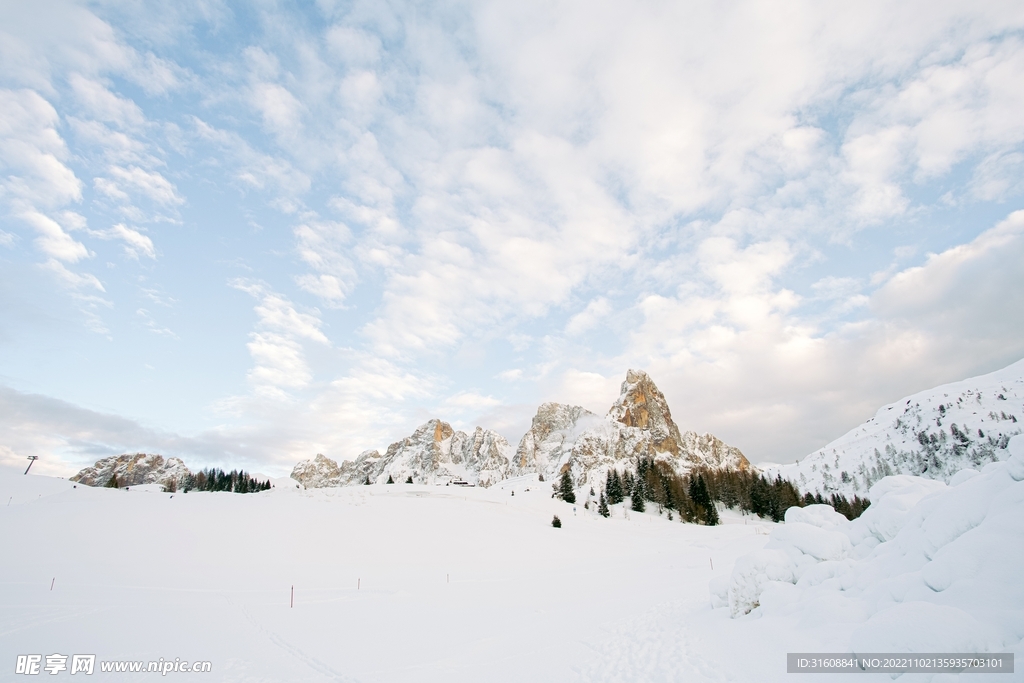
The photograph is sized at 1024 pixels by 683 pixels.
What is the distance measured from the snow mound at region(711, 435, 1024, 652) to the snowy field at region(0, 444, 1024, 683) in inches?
1.6

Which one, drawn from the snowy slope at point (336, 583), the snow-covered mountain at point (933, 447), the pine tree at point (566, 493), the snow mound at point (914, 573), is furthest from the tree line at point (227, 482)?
the snow-covered mountain at point (933, 447)

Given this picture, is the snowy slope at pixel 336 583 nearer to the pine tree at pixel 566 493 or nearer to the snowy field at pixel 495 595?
the snowy field at pixel 495 595

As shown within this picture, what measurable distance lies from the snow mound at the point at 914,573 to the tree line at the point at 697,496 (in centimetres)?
5116

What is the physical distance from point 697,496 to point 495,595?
2256 inches

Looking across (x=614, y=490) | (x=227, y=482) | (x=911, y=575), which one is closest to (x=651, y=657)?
(x=911, y=575)

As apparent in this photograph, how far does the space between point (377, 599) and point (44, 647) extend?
11843 mm

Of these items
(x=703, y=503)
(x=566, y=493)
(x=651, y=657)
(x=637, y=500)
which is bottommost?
(x=651, y=657)

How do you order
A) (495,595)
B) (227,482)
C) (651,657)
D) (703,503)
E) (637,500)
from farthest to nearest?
1. (227,482)
2. (637,500)
3. (703,503)
4. (495,595)
5. (651,657)

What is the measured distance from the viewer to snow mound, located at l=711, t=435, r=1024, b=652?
640cm

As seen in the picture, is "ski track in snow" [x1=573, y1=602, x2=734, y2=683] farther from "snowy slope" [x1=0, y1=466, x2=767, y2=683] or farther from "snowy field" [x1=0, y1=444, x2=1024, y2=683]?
"snowy slope" [x1=0, y1=466, x2=767, y2=683]

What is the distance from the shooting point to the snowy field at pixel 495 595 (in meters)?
7.94

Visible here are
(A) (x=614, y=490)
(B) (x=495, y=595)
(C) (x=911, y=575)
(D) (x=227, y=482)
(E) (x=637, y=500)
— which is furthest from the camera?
(D) (x=227, y=482)

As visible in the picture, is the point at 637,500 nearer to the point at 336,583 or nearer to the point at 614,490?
the point at 614,490

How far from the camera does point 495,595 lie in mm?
22359
